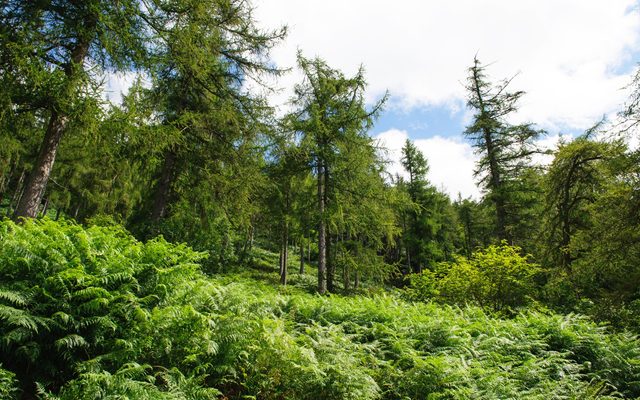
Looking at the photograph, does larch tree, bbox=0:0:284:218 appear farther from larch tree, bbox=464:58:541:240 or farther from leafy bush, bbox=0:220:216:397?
larch tree, bbox=464:58:541:240

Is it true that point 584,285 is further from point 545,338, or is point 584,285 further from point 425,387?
point 425,387

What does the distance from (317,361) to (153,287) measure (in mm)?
2250

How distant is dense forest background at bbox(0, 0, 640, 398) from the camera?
150 inches

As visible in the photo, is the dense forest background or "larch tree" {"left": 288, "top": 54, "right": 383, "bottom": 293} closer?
the dense forest background

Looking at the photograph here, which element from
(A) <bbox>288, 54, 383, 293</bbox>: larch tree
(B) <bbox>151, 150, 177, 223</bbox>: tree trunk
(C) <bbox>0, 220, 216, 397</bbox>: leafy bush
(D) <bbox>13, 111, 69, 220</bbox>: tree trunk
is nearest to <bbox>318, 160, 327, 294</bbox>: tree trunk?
(A) <bbox>288, 54, 383, 293</bbox>: larch tree

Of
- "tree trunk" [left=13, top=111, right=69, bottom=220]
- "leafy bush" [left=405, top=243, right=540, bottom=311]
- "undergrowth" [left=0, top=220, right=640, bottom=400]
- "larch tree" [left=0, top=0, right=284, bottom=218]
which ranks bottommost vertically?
"undergrowth" [left=0, top=220, right=640, bottom=400]

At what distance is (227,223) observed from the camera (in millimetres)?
13211

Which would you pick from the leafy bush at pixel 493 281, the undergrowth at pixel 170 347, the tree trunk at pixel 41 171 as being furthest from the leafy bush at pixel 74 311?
the leafy bush at pixel 493 281

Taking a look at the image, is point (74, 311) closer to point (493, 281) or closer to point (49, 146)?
point (49, 146)

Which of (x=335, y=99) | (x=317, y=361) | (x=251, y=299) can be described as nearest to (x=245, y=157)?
(x=335, y=99)

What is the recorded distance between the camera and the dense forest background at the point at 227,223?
3.80m

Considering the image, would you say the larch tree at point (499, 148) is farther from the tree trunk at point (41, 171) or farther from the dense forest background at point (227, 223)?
the tree trunk at point (41, 171)

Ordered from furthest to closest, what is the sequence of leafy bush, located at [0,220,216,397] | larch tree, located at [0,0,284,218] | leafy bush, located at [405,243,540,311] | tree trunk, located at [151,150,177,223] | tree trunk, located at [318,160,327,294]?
tree trunk, located at [318,160,327,294] → tree trunk, located at [151,150,177,223] → leafy bush, located at [405,243,540,311] → larch tree, located at [0,0,284,218] → leafy bush, located at [0,220,216,397]

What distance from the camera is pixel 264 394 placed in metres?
4.14
